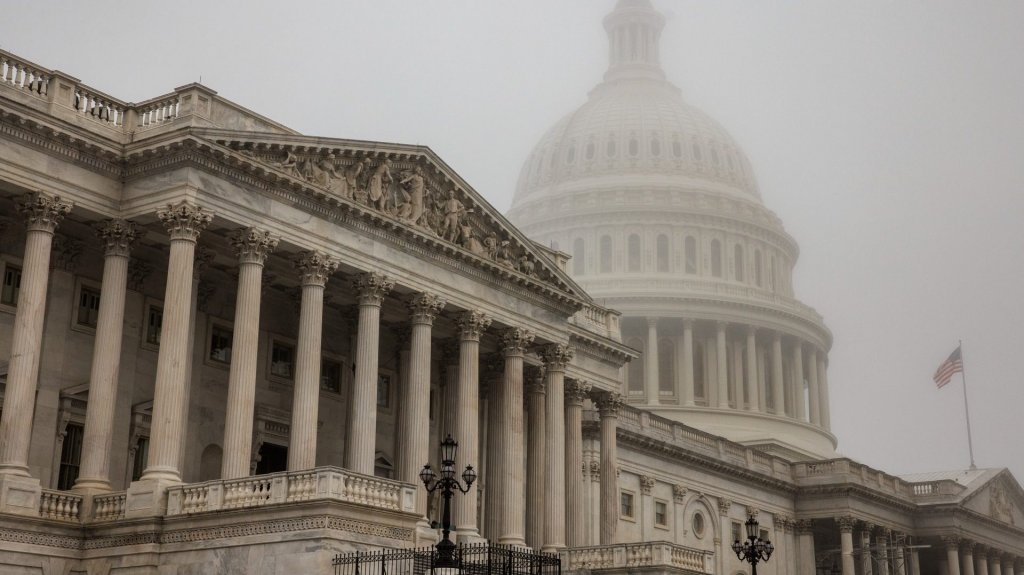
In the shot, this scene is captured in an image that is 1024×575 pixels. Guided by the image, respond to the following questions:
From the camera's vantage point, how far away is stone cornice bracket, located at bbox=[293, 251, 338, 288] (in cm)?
4584

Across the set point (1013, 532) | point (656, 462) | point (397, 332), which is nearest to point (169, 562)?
point (397, 332)

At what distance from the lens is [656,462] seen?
7456cm

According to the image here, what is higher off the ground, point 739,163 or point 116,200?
point 739,163

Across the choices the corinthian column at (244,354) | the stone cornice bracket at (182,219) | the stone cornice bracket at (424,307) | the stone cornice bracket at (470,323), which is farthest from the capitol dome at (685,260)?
the stone cornice bracket at (182,219)

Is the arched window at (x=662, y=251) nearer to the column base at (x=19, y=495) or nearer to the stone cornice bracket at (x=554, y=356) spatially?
the stone cornice bracket at (x=554, y=356)

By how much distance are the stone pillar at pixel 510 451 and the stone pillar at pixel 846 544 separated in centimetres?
3499

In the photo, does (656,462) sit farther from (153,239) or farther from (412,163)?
(153,239)

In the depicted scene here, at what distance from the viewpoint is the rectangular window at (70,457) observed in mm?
42969

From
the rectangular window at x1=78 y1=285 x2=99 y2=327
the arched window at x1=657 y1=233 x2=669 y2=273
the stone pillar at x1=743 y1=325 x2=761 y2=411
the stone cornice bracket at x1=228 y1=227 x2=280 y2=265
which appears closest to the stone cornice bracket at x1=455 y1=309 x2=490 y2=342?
the stone cornice bracket at x1=228 y1=227 x2=280 y2=265

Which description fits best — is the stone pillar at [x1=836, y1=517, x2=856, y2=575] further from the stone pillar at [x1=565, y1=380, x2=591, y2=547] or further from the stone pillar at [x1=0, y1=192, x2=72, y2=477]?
the stone pillar at [x1=0, y1=192, x2=72, y2=477]

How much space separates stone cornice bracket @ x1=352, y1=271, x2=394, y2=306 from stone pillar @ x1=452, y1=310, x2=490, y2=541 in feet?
16.3

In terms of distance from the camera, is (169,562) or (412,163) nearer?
(169,562)

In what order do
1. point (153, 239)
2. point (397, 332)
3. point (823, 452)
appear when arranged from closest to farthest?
1. point (153, 239)
2. point (397, 332)
3. point (823, 452)

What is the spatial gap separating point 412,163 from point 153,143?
10.8 m
